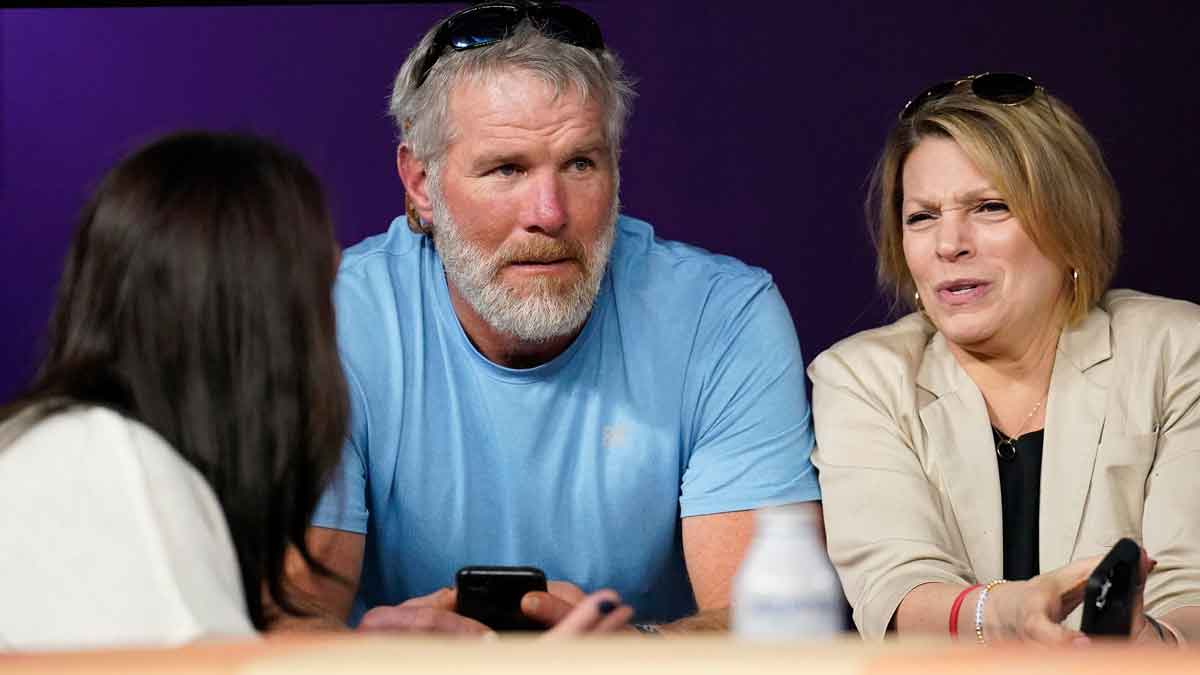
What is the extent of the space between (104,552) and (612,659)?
0.48m

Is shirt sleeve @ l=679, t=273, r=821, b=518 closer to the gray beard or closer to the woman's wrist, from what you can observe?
the gray beard

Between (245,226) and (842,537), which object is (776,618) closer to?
(245,226)

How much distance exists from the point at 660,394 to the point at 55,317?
1.19 meters

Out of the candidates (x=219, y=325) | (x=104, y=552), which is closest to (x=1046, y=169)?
(x=219, y=325)

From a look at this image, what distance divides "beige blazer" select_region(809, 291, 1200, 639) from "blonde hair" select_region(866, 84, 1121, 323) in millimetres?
109

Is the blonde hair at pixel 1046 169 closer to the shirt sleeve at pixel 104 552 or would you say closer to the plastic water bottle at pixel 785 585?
the plastic water bottle at pixel 785 585

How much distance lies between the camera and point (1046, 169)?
8.84 ft

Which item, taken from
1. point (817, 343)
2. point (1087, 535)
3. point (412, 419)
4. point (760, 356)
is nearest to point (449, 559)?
point (412, 419)

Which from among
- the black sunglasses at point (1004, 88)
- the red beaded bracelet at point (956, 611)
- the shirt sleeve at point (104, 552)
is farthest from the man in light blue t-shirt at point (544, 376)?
the shirt sleeve at point (104, 552)

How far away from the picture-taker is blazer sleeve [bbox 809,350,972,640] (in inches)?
101

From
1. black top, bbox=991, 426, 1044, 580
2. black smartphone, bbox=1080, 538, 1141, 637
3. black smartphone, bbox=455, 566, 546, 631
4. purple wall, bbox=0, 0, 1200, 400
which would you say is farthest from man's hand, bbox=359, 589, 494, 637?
purple wall, bbox=0, 0, 1200, 400

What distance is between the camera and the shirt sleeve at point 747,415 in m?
2.67

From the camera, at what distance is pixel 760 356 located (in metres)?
2.76

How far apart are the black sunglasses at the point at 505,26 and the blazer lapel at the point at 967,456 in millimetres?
813
